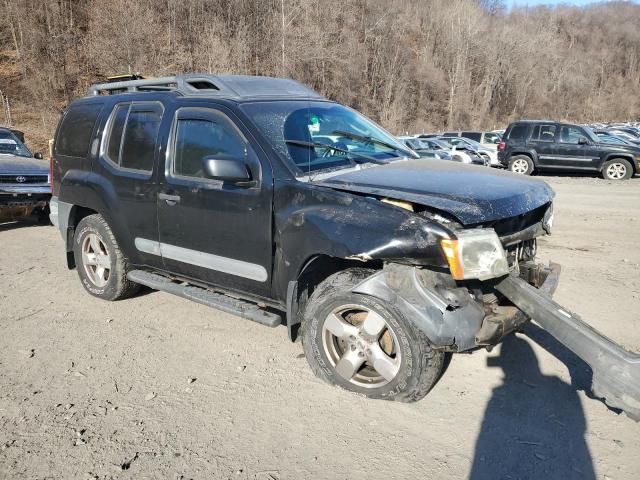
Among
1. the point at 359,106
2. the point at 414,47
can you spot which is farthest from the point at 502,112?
the point at 359,106

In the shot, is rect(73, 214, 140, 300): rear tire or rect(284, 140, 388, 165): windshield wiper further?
rect(73, 214, 140, 300): rear tire

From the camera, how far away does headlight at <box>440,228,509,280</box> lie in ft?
9.50

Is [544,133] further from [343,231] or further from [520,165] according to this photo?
[343,231]

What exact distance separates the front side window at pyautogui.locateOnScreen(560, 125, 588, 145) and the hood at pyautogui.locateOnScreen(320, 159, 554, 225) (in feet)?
50.2

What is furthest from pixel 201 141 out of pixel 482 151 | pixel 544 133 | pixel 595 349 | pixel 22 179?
pixel 482 151

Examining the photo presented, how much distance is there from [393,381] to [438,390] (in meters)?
0.46

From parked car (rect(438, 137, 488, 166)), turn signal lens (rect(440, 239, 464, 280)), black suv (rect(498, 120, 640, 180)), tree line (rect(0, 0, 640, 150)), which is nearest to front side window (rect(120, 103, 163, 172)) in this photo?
turn signal lens (rect(440, 239, 464, 280))

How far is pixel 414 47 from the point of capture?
6175cm

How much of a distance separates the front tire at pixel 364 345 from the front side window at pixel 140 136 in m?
2.01

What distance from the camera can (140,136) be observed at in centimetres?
456

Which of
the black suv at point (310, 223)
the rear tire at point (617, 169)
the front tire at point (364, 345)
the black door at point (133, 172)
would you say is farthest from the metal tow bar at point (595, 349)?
the rear tire at point (617, 169)

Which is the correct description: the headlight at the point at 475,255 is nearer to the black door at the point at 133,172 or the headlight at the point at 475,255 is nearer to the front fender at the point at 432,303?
the front fender at the point at 432,303

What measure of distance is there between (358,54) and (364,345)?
49221 millimetres

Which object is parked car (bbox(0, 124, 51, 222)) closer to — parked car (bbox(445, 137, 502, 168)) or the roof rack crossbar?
the roof rack crossbar
